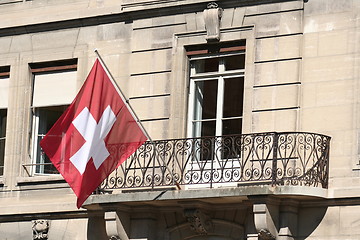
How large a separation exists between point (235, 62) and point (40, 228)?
4.75 meters

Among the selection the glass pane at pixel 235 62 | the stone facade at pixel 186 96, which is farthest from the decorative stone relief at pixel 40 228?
the glass pane at pixel 235 62

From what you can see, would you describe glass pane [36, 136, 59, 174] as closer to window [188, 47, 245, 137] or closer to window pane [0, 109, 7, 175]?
window pane [0, 109, 7, 175]

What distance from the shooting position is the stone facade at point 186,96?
74.6ft

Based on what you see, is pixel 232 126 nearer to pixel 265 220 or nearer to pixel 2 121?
pixel 265 220

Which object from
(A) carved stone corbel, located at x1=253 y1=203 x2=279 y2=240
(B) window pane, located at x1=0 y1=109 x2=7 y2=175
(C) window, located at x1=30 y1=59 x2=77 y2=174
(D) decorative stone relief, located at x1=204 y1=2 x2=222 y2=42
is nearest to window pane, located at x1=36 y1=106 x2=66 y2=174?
(C) window, located at x1=30 y1=59 x2=77 y2=174

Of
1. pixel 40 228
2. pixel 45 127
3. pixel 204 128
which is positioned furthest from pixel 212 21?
pixel 40 228

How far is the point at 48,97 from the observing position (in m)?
26.6

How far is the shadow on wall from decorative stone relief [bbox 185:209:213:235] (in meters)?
1.70

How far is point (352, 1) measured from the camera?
23078mm

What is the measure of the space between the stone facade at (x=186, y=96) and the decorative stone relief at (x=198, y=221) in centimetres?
2

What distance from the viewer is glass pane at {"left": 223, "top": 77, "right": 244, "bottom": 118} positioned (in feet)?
79.9

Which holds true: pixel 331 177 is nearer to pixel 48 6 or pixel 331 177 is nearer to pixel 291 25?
pixel 291 25

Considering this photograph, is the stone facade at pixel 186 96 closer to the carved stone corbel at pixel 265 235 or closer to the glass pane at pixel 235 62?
Answer: the carved stone corbel at pixel 265 235

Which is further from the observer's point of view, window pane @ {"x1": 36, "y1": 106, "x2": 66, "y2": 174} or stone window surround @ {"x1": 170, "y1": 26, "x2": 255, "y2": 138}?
window pane @ {"x1": 36, "y1": 106, "x2": 66, "y2": 174}
